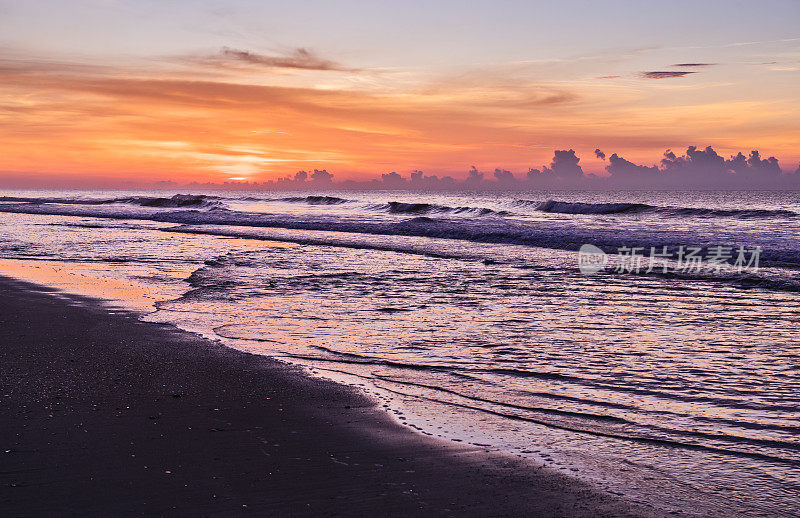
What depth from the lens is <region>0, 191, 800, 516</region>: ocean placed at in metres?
4.38

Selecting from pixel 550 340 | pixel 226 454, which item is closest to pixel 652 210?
pixel 550 340

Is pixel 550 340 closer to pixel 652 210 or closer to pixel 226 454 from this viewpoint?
pixel 226 454

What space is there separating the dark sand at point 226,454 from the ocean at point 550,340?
1.34 ft

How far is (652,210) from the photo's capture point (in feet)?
170

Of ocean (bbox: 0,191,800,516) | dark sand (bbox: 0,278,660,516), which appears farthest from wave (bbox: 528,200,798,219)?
dark sand (bbox: 0,278,660,516)

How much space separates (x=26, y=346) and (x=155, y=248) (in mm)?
15055

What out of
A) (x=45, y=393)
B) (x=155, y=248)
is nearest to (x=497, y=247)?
(x=155, y=248)

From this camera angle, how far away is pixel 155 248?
850 inches

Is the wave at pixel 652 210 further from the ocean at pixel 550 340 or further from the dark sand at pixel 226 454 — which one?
the dark sand at pixel 226 454

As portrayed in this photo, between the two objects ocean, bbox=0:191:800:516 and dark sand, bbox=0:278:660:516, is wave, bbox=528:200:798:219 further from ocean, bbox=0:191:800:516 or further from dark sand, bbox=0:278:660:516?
dark sand, bbox=0:278:660:516

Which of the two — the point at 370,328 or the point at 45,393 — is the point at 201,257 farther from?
the point at 45,393

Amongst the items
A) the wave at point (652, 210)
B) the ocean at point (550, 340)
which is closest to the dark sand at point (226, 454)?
the ocean at point (550, 340)

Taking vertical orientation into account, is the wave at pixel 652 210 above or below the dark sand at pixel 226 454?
above

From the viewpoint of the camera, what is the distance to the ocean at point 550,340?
438cm
